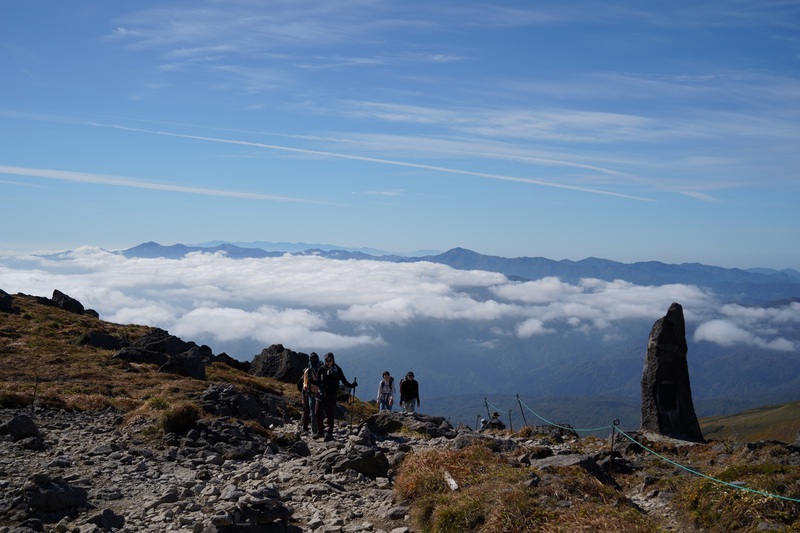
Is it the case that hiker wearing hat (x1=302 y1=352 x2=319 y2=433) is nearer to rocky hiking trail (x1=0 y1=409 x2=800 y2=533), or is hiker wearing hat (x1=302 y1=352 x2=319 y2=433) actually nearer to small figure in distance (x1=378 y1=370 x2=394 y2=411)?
rocky hiking trail (x1=0 y1=409 x2=800 y2=533)

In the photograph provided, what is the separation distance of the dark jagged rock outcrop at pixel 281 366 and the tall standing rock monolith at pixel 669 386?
1019 inches

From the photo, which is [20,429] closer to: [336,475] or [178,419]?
[178,419]

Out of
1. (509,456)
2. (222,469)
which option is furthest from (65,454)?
(509,456)

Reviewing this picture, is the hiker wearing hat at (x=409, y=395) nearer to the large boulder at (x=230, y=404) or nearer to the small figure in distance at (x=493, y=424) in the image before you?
the small figure in distance at (x=493, y=424)

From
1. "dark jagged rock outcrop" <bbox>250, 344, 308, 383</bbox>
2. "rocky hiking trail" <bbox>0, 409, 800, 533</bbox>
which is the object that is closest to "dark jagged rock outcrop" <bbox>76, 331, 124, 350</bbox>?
"dark jagged rock outcrop" <bbox>250, 344, 308, 383</bbox>

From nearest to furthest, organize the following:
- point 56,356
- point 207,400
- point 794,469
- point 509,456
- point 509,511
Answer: point 509,511
point 794,469
point 509,456
point 207,400
point 56,356

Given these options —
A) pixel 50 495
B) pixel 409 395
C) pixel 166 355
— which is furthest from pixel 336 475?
pixel 166 355

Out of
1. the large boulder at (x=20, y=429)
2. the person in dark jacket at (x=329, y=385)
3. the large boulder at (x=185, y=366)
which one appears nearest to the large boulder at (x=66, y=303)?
the large boulder at (x=185, y=366)

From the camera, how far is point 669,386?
79.7 feet

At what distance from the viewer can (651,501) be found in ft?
42.8

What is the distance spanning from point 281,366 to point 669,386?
28.1 meters

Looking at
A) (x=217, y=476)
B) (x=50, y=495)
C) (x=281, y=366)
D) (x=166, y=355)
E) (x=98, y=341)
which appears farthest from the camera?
(x=281, y=366)

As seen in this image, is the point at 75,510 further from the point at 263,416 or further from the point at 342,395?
the point at 342,395

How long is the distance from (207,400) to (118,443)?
5.23 m
